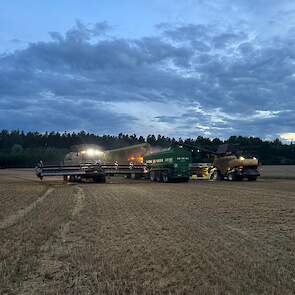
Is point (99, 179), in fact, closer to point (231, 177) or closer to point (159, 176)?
point (159, 176)

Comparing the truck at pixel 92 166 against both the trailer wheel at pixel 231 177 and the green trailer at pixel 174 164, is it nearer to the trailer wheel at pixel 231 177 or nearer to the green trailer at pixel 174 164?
the green trailer at pixel 174 164

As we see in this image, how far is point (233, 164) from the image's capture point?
143 feet

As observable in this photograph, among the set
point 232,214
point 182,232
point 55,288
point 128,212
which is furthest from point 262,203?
point 55,288

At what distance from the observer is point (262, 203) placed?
2159 centimetres

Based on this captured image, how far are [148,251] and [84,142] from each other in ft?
442

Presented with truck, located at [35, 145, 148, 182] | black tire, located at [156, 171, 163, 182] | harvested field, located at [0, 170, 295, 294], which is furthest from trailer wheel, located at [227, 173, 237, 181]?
harvested field, located at [0, 170, 295, 294]

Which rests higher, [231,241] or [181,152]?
[181,152]

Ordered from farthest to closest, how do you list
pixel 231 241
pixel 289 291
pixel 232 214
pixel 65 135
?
pixel 65 135 → pixel 232 214 → pixel 231 241 → pixel 289 291

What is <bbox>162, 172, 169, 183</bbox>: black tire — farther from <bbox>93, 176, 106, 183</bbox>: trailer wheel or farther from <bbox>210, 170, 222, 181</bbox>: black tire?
<bbox>210, 170, 222, 181</bbox>: black tire

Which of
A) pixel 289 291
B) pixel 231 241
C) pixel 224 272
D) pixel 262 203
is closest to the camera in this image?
pixel 289 291

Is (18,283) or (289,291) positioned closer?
(289,291)

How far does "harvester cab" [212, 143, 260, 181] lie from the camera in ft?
142

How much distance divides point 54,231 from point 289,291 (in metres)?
7.59

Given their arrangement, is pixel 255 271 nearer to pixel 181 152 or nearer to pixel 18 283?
pixel 18 283
